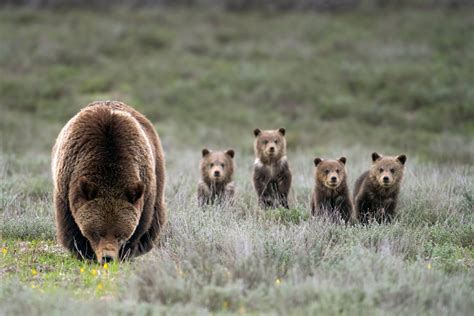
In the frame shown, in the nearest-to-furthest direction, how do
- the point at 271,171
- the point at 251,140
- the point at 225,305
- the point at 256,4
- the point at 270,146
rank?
1. the point at 225,305
2. the point at 270,146
3. the point at 271,171
4. the point at 251,140
5. the point at 256,4

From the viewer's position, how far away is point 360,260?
668 centimetres

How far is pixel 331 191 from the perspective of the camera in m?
9.61

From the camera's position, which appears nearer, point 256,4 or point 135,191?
point 135,191

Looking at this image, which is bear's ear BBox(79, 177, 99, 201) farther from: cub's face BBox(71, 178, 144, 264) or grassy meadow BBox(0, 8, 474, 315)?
grassy meadow BBox(0, 8, 474, 315)

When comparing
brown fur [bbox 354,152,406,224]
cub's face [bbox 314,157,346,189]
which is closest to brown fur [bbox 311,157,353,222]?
cub's face [bbox 314,157,346,189]

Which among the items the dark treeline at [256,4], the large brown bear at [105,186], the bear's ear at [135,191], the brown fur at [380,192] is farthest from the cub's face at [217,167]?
the dark treeline at [256,4]

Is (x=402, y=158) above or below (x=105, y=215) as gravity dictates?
above

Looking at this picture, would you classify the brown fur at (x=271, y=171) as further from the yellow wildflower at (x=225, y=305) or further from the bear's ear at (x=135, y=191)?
the yellow wildflower at (x=225, y=305)

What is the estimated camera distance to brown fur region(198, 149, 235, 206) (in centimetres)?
1096

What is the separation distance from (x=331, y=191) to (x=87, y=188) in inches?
164

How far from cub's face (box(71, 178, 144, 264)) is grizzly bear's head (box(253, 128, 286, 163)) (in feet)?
15.2

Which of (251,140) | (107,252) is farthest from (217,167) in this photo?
(251,140)

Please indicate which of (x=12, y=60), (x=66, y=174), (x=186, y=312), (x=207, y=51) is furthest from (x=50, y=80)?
(x=186, y=312)

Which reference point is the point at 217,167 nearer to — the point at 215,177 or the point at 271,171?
the point at 215,177
